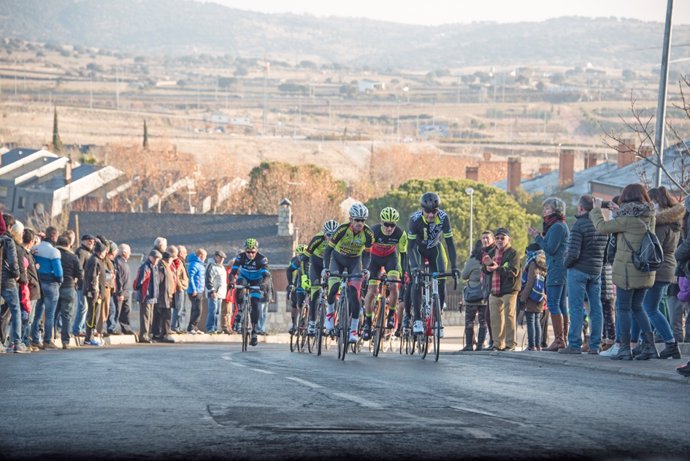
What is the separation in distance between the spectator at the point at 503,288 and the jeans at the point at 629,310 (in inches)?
206

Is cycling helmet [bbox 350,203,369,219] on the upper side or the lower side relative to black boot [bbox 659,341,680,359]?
upper

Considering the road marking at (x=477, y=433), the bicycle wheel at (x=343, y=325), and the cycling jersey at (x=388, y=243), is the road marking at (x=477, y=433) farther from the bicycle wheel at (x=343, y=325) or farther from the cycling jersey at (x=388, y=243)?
the cycling jersey at (x=388, y=243)

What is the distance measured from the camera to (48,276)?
25.2 m

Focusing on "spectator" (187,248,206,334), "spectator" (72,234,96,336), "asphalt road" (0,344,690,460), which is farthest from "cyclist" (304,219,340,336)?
"spectator" (187,248,206,334)

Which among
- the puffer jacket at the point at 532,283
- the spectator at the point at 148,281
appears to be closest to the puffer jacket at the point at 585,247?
the puffer jacket at the point at 532,283

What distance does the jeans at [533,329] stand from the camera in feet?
80.6

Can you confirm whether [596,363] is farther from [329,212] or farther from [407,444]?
[329,212]

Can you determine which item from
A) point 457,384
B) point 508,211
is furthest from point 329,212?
point 457,384

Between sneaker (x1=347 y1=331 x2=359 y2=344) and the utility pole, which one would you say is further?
the utility pole

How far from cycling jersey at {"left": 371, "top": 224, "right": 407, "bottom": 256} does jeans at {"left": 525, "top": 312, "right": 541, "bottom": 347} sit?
406 cm

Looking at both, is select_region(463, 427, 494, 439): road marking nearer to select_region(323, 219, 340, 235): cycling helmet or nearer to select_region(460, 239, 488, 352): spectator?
select_region(323, 219, 340, 235): cycling helmet

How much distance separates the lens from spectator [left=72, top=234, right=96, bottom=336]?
27734 millimetres

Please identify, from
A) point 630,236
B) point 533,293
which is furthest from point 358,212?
point 533,293

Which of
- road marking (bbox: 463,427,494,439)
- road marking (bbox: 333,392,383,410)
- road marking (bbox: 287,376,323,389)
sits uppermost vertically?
road marking (bbox: 287,376,323,389)
